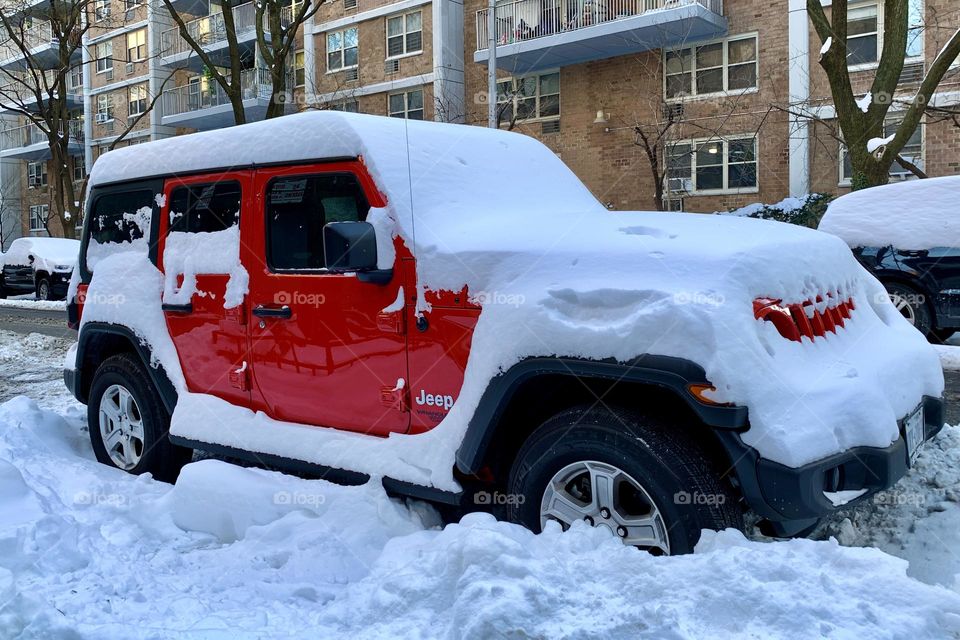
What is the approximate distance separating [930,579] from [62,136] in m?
31.8

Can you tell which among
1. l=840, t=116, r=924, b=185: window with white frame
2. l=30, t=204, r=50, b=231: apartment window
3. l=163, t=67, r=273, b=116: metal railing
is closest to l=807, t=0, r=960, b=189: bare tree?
l=840, t=116, r=924, b=185: window with white frame

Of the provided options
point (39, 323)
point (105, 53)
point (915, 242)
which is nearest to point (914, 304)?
point (915, 242)

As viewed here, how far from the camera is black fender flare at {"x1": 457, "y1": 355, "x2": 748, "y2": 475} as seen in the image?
Answer: 275 centimetres

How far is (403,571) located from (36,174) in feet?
167

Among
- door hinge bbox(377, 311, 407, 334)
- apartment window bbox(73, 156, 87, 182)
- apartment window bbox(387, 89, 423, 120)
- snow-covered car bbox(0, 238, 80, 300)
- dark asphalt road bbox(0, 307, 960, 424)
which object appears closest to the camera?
door hinge bbox(377, 311, 407, 334)

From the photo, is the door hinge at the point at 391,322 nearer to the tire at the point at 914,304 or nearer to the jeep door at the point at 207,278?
the jeep door at the point at 207,278

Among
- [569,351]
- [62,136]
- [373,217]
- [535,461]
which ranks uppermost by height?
[62,136]

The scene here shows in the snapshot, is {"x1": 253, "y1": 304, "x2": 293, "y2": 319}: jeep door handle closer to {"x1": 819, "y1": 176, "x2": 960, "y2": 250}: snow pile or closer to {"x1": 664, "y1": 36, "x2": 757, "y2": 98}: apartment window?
{"x1": 819, "y1": 176, "x2": 960, "y2": 250}: snow pile

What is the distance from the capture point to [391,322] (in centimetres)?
360

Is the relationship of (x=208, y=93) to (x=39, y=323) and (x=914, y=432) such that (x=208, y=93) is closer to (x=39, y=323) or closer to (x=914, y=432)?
(x=39, y=323)

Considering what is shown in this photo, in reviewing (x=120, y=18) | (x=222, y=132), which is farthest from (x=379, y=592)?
(x=120, y=18)

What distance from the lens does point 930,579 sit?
10.5ft

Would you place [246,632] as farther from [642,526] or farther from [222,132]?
[222,132]

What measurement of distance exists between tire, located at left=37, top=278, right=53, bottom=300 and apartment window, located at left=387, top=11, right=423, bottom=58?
43.4 feet
